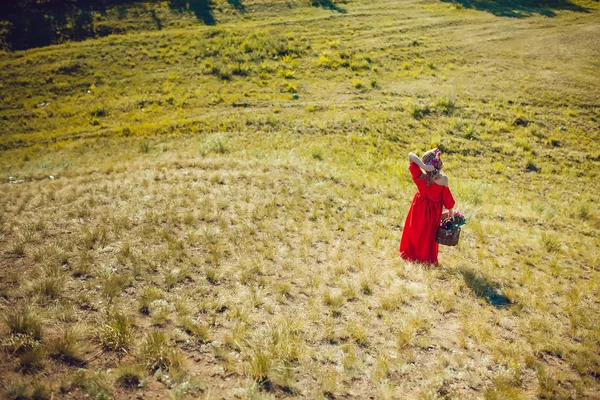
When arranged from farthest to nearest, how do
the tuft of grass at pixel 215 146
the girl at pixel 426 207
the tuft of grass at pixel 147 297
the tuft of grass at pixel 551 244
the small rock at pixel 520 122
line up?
the small rock at pixel 520 122 < the tuft of grass at pixel 215 146 < the tuft of grass at pixel 551 244 < the girl at pixel 426 207 < the tuft of grass at pixel 147 297

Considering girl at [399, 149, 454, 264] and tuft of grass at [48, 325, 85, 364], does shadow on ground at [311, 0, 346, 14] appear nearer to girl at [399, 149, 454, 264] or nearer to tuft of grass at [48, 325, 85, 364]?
girl at [399, 149, 454, 264]

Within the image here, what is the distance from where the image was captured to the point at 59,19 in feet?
107

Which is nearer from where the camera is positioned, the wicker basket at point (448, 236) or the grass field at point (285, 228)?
the grass field at point (285, 228)

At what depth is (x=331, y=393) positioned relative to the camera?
4.65 meters

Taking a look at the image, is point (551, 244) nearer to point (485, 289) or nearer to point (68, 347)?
point (485, 289)

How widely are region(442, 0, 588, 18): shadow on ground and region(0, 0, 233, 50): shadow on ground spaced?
30.9 meters

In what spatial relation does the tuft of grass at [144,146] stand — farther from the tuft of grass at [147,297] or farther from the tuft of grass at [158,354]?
the tuft of grass at [158,354]

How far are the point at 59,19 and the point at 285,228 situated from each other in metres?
35.4

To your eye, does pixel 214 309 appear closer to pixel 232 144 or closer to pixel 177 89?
pixel 232 144

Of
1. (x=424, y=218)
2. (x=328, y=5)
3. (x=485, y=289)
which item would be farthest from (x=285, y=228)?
(x=328, y=5)

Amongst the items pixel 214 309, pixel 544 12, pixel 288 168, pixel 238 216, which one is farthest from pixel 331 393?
pixel 544 12

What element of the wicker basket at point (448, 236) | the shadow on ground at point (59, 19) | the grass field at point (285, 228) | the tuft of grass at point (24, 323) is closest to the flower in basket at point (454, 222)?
the wicker basket at point (448, 236)

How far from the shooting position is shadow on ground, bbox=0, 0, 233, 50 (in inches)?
1191

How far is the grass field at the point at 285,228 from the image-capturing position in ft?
16.3
